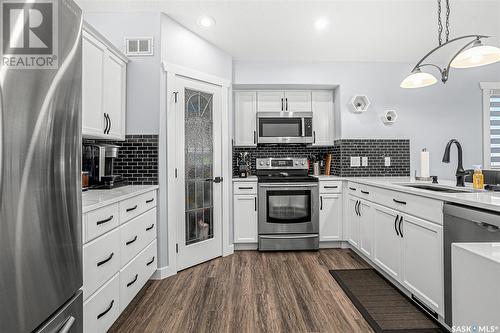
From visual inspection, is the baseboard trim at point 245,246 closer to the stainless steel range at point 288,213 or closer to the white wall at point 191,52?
the stainless steel range at point 288,213

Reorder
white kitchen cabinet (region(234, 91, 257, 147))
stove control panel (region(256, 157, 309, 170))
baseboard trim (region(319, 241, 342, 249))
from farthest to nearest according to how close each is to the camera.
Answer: stove control panel (region(256, 157, 309, 170))
white kitchen cabinet (region(234, 91, 257, 147))
baseboard trim (region(319, 241, 342, 249))

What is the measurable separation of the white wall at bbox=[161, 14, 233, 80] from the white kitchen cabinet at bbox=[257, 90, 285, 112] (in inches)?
23.7

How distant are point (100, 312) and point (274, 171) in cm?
282

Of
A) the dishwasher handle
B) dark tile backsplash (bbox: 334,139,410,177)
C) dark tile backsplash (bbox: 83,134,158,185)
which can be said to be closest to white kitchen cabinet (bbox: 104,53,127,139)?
dark tile backsplash (bbox: 83,134,158,185)

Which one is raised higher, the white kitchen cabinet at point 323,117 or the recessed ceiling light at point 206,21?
the recessed ceiling light at point 206,21

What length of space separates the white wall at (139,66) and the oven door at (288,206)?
63.7 inches

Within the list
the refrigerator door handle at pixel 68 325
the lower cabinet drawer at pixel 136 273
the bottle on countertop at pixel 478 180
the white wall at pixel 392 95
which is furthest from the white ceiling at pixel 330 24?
the refrigerator door handle at pixel 68 325

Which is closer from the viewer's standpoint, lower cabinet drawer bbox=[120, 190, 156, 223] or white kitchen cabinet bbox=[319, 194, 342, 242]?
lower cabinet drawer bbox=[120, 190, 156, 223]

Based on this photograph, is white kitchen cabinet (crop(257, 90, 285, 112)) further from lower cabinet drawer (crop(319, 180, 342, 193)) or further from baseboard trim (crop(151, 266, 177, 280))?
baseboard trim (crop(151, 266, 177, 280))

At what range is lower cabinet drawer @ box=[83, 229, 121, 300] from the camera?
4.75ft

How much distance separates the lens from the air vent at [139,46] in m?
2.67

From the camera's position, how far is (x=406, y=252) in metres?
2.13

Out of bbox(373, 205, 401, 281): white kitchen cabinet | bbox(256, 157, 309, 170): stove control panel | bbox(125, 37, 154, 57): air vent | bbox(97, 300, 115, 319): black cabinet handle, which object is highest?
bbox(125, 37, 154, 57): air vent

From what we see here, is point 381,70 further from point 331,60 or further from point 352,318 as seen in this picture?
point 352,318
